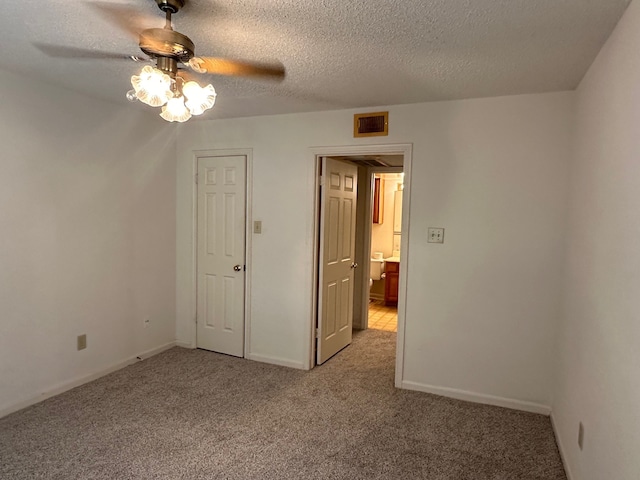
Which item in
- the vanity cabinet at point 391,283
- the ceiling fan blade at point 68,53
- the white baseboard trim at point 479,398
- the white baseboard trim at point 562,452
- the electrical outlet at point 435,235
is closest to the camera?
the ceiling fan blade at point 68,53

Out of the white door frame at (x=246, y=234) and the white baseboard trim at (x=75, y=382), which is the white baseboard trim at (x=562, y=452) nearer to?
the white door frame at (x=246, y=234)

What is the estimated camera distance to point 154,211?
3961 mm

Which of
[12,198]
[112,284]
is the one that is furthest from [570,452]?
[12,198]

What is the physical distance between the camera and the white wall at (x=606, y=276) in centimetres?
152

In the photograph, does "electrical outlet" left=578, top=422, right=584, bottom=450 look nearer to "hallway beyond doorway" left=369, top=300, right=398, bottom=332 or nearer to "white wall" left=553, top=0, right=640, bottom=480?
"white wall" left=553, top=0, right=640, bottom=480

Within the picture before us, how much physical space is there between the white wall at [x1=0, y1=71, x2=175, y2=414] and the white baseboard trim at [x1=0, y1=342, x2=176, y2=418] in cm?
2

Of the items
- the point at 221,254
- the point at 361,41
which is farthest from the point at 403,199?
the point at 221,254

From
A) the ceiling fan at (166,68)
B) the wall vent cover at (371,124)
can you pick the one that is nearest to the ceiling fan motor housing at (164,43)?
the ceiling fan at (166,68)

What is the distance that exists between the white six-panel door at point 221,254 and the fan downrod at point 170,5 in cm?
221

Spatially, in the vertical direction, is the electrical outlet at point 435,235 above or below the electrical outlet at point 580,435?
above

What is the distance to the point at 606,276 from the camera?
183cm

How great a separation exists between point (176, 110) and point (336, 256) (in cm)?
255

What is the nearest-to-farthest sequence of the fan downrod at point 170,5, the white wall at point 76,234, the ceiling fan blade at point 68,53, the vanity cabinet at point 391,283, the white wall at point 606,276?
the white wall at point 606,276 → the fan downrod at point 170,5 → the ceiling fan blade at point 68,53 → the white wall at point 76,234 → the vanity cabinet at point 391,283

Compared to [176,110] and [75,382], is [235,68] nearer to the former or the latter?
[176,110]
